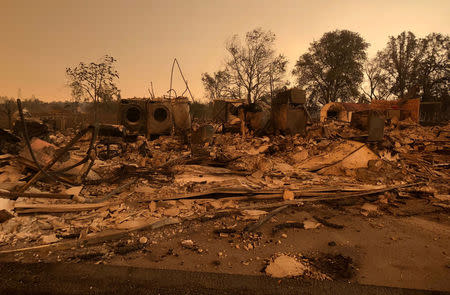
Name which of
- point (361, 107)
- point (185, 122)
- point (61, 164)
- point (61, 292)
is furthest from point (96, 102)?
point (361, 107)

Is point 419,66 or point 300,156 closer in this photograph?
point 300,156

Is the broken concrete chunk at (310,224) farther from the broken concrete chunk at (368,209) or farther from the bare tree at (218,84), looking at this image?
the bare tree at (218,84)

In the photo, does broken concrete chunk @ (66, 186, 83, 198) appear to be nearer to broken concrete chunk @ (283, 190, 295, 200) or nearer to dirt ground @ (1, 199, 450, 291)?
dirt ground @ (1, 199, 450, 291)

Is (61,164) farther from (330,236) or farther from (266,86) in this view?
(266,86)

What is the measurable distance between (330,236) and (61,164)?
5.29 metres

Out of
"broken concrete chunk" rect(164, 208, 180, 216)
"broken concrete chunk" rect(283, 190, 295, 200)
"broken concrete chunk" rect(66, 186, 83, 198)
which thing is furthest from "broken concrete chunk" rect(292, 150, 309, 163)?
"broken concrete chunk" rect(66, 186, 83, 198)

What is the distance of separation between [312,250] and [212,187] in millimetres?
2437

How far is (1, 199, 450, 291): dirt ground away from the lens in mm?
2611

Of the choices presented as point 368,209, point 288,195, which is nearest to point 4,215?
point 288,195

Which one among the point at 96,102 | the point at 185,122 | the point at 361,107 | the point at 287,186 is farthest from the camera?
the point at 361,107

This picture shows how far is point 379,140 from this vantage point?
290 inches

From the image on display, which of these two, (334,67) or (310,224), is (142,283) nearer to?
(310,224)

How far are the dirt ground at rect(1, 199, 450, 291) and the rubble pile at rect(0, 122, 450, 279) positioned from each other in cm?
13

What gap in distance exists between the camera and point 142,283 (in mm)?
2373
